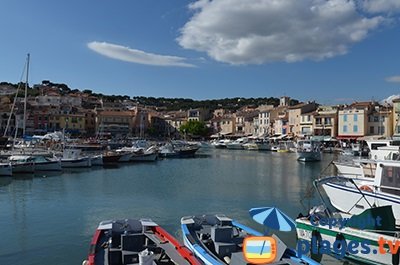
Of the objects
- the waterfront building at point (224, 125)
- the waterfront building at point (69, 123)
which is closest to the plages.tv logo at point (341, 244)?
the waterfront building at point (69, 123)

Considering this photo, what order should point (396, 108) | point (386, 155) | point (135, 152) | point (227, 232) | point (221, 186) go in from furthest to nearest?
point (396, 108) < point (135, 152) < point (221, 186) < point (386, 155) < point (227, 232)

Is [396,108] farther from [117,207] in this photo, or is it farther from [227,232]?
[227,232]

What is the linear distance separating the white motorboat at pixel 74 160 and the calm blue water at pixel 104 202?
3.56 m

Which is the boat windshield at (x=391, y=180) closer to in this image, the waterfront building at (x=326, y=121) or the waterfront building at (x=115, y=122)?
the waterfront building at (x=326, y=121)

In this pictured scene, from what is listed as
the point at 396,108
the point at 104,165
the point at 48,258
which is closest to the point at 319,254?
the point at 48,258

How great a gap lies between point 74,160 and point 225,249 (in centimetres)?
3751

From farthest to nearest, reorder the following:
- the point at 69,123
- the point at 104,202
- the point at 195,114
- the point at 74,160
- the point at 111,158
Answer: the point at 195,114 → the point at 69,123 → the point at 111,158 → the point at 74,160 → the point at 104,202

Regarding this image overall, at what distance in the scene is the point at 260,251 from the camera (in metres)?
8.46

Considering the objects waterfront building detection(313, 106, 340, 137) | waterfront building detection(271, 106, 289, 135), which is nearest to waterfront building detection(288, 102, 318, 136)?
waterfront building detection(271, 106, 289, 135)

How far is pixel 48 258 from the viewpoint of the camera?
44.9 feet

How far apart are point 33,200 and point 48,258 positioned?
1232cm

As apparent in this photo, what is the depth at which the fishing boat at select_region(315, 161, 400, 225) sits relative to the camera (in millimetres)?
14805

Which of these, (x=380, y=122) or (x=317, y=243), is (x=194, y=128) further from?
(x=317, y=243)

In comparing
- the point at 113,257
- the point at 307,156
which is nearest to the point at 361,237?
the point at 113,257
